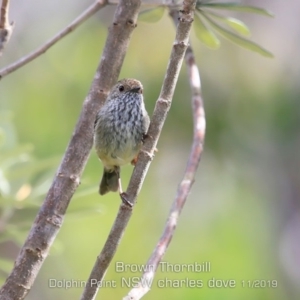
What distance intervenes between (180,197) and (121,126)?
3.62ft

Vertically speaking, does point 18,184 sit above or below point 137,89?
below

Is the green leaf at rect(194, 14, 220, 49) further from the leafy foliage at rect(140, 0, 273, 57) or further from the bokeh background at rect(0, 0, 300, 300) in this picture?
A: the bokeh background at rect(0, 0, 300, 300)

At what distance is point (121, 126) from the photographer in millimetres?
3535

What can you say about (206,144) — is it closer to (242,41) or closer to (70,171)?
(242,41)

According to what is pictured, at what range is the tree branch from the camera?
253 cm

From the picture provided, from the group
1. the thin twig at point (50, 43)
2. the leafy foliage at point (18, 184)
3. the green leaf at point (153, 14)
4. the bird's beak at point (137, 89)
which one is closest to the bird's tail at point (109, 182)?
the leafy foliage at point (18, 184)

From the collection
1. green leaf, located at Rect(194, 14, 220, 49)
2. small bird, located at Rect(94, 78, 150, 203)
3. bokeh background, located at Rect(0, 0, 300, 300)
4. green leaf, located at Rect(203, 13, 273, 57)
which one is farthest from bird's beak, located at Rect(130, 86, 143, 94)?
bokeh background, located at Rect(0, 0, 300, 300)

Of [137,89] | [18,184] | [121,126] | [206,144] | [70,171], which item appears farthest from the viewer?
[206,144]

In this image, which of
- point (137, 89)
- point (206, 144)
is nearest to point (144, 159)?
point (137, 89)

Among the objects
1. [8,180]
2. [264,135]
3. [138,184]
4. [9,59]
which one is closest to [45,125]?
[9,59]

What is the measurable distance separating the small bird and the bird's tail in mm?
57

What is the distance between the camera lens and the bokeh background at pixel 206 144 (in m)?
6.37

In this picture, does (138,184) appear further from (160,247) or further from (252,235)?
(252,235)

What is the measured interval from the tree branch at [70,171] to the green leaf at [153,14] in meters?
0.44
